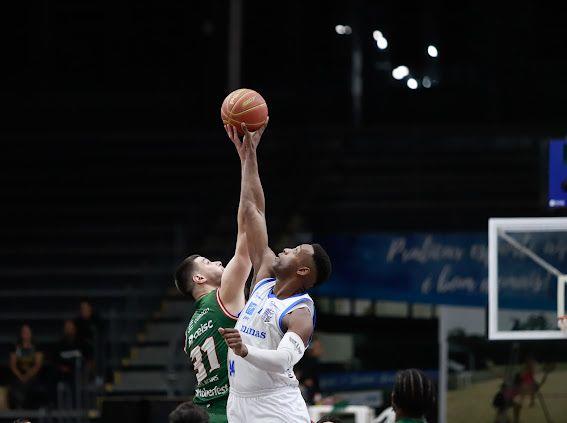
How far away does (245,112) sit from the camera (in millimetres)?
7684

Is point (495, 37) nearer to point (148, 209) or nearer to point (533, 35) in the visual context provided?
point (533, 35)

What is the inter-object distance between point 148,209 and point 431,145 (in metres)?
4.28

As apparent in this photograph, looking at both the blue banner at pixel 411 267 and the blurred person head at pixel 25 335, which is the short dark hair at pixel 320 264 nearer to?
the blurred person head at pixel 25 335

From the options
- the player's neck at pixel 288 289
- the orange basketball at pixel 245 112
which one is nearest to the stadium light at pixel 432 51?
the orange basketball at pixel 245 112

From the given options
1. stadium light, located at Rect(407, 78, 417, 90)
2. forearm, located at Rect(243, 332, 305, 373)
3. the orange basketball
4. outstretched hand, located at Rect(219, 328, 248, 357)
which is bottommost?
forearm, located at Rect(243, 332, 305, 373)

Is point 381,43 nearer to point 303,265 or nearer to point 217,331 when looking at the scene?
point 217,331

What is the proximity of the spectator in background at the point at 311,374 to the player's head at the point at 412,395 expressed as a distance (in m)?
8.67

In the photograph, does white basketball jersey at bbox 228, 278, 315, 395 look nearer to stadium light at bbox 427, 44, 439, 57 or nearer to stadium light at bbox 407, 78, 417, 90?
stadium light at bbox 407, 78, 417, 90

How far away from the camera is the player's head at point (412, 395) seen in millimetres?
5945

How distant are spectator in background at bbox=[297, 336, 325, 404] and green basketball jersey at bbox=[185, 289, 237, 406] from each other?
7.25 m

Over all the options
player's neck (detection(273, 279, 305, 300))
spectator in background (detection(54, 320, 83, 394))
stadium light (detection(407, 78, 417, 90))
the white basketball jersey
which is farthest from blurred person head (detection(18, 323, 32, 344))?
player's neck (detection(273, 279, 305, 300))

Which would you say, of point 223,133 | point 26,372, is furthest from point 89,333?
point 223,133

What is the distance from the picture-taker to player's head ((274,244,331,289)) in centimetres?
692

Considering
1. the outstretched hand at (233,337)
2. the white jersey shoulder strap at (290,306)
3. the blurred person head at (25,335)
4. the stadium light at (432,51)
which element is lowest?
the blurred person head at (25,335)
